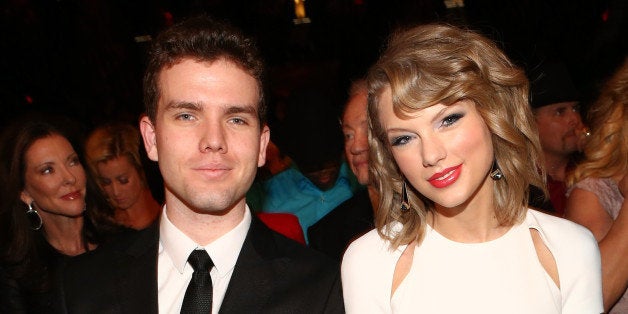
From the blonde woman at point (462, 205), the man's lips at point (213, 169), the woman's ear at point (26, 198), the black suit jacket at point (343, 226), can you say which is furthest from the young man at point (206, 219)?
the woman's ear at point (26, 198)

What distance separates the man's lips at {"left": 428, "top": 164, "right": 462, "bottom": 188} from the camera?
89.4 inches

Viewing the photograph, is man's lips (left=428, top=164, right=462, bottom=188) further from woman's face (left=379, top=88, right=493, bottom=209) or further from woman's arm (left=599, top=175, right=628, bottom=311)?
woman's arm (left=599, top=175, right=628, bottom=311)

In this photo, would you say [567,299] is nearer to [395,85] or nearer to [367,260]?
[367,260]

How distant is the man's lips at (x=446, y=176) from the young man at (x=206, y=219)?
520 millimetres

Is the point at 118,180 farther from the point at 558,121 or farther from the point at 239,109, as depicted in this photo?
the point at 558,121

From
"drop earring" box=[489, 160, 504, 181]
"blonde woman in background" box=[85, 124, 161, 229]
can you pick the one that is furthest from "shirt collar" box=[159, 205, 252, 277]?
"blonde woman in background" box=[85, 124, 161, 229]

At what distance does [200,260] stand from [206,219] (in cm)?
16

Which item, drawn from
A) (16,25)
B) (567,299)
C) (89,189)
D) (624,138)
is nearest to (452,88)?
(567,299)

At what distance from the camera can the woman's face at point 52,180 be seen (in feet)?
13.2

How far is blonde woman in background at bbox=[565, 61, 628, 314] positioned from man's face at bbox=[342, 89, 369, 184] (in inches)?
43.2

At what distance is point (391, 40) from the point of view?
2.62 meters

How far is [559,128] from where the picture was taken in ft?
15.0

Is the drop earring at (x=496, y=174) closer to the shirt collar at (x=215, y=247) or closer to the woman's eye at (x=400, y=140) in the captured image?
the woman's eye at (x=400, y=140)

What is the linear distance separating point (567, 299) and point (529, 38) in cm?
637
